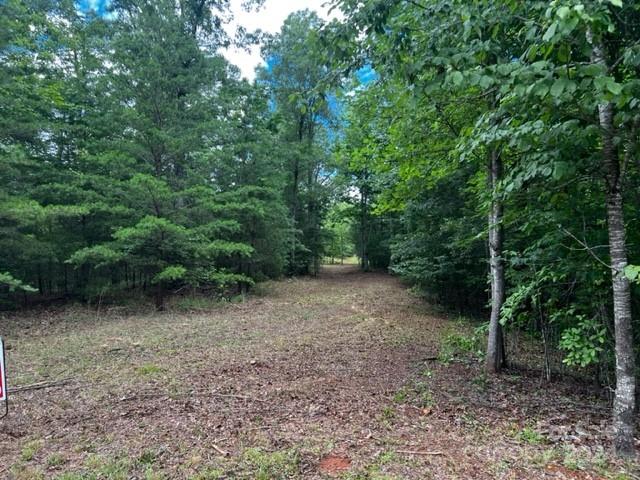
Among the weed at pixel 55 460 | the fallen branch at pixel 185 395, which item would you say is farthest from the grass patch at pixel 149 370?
the weed at pixel 55 460

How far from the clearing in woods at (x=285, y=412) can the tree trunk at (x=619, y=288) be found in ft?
0.98

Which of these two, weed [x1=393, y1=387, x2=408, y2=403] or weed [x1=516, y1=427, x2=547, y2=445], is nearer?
weed [x1=516, y1=427, x2=547, y2=445]

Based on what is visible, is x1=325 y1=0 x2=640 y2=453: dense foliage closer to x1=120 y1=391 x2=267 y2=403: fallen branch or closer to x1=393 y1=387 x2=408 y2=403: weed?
x1=393 y1=387 x2=408 y2=403: weed

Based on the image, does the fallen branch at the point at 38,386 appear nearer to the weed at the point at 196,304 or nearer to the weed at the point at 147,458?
the weed at the point at 147,458

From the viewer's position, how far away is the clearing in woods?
8.10 ft

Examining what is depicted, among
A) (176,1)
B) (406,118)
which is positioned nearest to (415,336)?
(406,118)

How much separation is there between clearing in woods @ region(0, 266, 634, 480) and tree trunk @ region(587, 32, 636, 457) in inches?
11.8

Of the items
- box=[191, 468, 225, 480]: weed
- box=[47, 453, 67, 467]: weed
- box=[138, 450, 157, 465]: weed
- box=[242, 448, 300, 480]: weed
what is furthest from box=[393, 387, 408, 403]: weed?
box=[47, 453, 67, 467]: weed

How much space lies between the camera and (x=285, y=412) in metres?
3.33

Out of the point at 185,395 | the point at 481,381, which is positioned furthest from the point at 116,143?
the point at 481,381

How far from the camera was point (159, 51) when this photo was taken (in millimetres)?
8328

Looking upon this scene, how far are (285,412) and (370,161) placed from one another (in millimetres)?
3694

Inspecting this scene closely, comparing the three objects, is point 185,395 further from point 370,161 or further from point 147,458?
point 370,161

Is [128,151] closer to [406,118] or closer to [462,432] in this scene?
[406,118]
